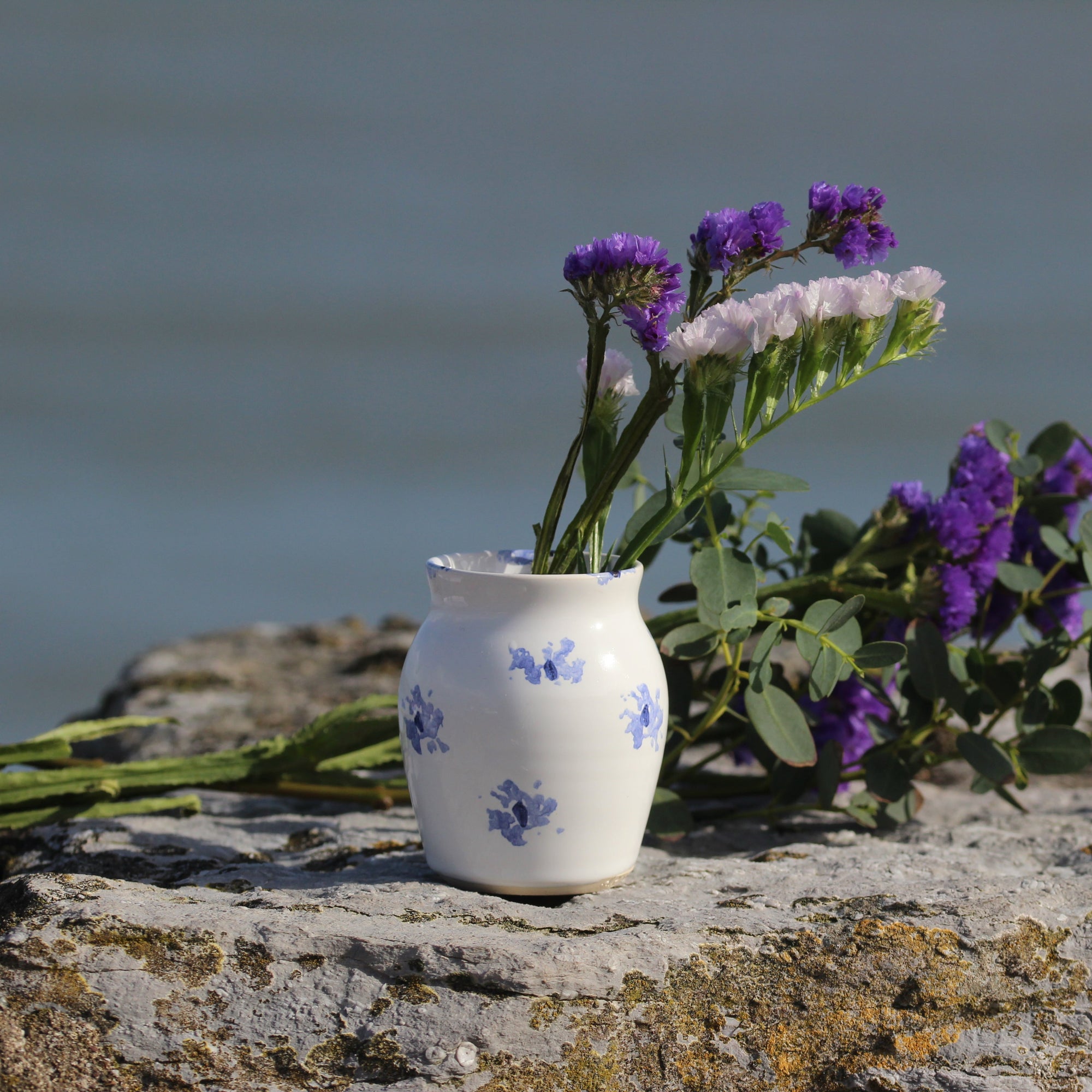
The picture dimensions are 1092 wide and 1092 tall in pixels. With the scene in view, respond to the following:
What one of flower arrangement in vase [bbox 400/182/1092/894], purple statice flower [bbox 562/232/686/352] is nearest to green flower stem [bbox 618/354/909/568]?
flower arrangement in vase [bbox 400/182/1092/894]

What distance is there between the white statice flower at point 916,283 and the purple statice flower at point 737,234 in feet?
0.32

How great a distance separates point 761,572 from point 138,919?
0.66 metres

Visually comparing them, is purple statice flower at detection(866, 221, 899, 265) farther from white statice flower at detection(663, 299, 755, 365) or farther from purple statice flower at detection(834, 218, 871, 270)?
white statice flower at detection(663, 299, 755, 365)

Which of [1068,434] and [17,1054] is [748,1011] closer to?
[17,1054]

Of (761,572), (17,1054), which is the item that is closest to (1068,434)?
(761,572)

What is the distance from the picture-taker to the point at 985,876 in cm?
109

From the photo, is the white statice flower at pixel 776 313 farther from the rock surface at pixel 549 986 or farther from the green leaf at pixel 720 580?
the rock surface at pixel 549 986

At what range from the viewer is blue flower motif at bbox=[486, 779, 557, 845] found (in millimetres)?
981

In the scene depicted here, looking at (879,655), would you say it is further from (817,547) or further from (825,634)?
(817,547)

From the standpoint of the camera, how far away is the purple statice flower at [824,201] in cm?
96

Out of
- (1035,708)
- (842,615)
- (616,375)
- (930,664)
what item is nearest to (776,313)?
(616,375)

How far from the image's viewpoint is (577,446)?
3.28 feet

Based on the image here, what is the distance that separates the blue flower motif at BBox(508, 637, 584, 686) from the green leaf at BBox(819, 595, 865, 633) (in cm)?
22

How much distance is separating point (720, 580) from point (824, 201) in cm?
→ 33
